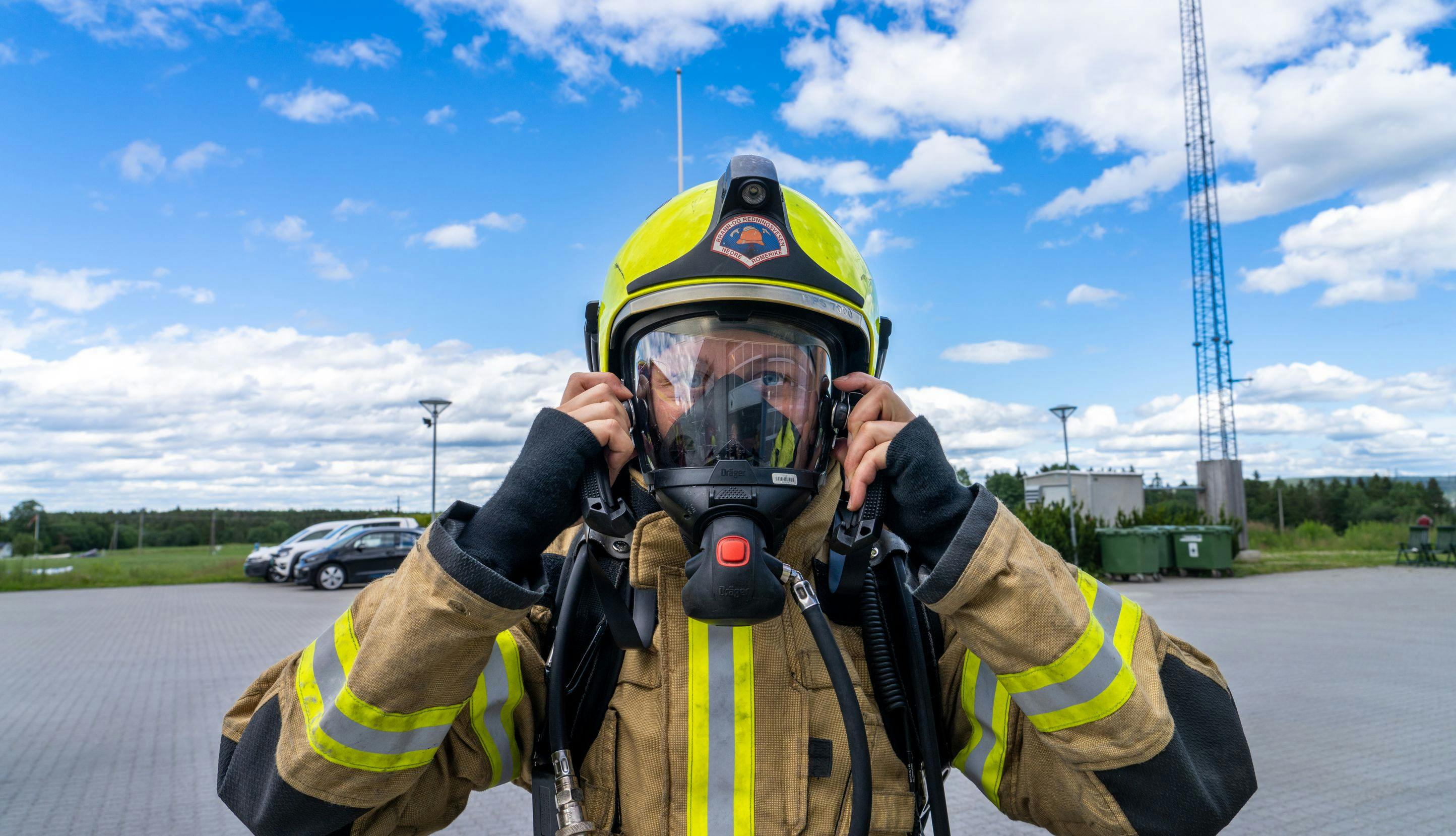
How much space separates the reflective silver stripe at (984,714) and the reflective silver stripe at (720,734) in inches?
19.4

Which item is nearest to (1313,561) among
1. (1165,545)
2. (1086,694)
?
(1165,545)

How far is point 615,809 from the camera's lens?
1512 millimetres

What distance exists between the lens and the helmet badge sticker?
1.61 m

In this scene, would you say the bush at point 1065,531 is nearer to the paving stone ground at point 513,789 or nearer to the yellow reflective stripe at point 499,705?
the paving stone ground at point 513,789

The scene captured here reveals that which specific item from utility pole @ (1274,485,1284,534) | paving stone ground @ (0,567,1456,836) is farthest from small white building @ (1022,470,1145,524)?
utility pole @ (1274,485,1284,534)

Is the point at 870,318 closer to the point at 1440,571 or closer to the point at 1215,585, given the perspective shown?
the point at 1215,585

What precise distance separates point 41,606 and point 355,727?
19.2m

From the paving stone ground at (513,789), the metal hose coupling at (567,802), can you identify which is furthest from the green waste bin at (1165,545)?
the metal hose coupling at (567,802)

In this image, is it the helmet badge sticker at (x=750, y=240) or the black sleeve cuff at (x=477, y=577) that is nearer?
the black sleeve cuff at (x=477, y=577)

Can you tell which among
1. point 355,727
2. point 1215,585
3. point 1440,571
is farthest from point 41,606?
point 1440,571

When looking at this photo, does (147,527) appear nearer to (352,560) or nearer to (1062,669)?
(352,560)

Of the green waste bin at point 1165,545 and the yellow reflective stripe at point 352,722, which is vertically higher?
the yellow reflective stripe at point 352,722

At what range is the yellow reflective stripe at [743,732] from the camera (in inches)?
57.2

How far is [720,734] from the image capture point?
1482 millimetres
